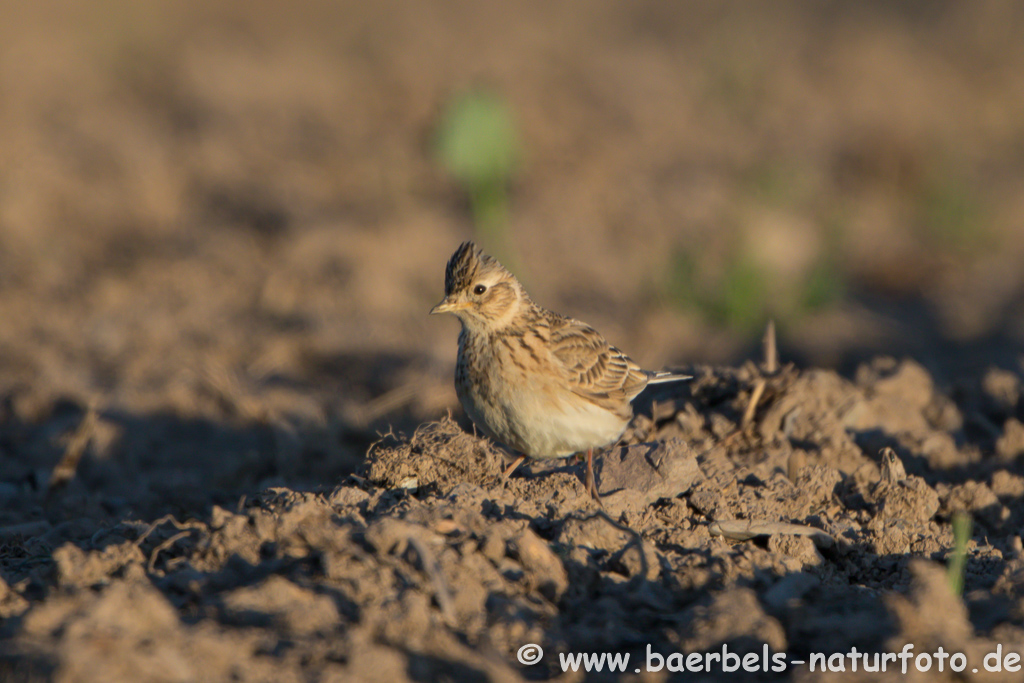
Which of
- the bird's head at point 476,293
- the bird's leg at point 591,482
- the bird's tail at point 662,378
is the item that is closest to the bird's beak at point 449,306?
the bird's head at point 476,293

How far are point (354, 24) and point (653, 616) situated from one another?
18250 mm

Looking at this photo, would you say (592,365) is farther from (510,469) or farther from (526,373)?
(510,469)

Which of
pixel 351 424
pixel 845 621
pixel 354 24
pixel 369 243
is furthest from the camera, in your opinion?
pixel 354 24

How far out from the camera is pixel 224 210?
1117cm

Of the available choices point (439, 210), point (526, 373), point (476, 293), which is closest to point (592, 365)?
point (526, 373)

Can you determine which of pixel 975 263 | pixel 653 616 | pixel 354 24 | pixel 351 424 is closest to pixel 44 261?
pixel 351 424

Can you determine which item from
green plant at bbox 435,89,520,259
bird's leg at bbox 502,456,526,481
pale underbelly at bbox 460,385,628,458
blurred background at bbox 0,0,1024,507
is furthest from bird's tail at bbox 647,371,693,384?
green plant at bbox 435,89,520,259

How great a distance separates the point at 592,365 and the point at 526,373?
0.51 meters

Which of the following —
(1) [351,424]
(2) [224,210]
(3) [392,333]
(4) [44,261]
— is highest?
(2) [224,210]

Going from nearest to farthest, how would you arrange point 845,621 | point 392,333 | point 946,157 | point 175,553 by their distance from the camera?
1. point 845,621
2. point 175,553
3. point 392,333
4. point 946,157

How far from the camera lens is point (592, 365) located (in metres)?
5.43

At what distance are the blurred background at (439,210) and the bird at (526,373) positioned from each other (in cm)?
177

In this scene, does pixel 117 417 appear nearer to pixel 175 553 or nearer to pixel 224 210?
pixel 175 553

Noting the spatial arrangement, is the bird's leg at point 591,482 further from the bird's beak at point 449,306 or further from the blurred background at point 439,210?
the blurred background at point 439,210
